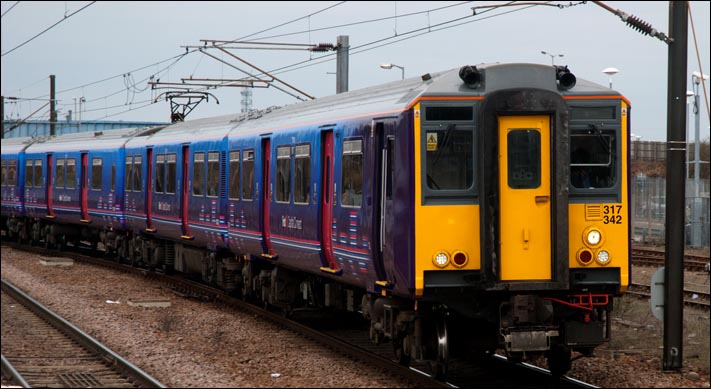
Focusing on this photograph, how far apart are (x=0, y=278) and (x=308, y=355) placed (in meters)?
12.8

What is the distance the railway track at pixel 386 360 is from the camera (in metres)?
12.0

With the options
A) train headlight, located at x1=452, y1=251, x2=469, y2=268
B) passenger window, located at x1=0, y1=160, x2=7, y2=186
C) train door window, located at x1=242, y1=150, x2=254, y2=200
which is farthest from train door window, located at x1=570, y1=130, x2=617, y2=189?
passenger window, located at x1=0, y1=160, x2=7, y2=186

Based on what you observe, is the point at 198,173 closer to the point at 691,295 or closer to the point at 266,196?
the point at 266,196

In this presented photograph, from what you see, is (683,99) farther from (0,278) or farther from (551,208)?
(0,278)

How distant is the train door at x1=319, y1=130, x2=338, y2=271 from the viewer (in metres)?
14.1

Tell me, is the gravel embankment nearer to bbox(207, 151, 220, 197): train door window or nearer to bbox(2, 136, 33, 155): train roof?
bbox(207, 151, 220, 197): train door window

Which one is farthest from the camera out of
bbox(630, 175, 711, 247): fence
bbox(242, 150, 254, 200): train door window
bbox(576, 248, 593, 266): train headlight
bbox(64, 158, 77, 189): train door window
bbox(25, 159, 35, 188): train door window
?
bbox(25, 159, 35, 188): train door window

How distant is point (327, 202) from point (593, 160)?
13.0 feet

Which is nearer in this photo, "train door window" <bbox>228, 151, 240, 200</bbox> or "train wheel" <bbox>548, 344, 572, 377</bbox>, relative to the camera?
"train wheel" <bbox>548, 344, 572, 377</bbox>

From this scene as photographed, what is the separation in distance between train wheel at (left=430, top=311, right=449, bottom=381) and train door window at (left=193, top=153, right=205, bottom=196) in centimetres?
1060

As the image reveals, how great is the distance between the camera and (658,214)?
39.4 meters

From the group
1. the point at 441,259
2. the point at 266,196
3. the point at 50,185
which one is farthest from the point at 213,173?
the point at 50,185

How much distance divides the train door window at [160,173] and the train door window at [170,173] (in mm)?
290

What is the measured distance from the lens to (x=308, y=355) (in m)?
14.1
